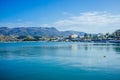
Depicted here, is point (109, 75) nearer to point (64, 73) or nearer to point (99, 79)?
point (99, 79)

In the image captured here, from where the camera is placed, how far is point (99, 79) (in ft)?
57.1

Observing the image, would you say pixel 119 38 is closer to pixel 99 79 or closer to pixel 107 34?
pixel 107 34

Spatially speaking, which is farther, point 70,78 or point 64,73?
point 64,73

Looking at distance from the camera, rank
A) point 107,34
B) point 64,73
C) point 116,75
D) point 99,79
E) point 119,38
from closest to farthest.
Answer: point 99,79, point 116,75, point 64,73, point 119,38, point 107,34

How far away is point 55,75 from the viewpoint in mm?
19016

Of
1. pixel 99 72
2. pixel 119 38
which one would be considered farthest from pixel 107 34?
pixel 99 72

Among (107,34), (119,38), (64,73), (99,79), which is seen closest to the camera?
(99,79)

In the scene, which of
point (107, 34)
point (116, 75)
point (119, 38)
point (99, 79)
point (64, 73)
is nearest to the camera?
point (99, 79)

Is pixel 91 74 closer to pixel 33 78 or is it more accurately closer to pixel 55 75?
pixel 55 75

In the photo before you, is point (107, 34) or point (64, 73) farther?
point (107, 34)

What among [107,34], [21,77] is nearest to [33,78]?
[21,77]

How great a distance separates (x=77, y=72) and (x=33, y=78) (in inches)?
182

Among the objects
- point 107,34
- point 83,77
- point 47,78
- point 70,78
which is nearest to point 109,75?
point 83,77

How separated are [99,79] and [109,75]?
1.69 metres
